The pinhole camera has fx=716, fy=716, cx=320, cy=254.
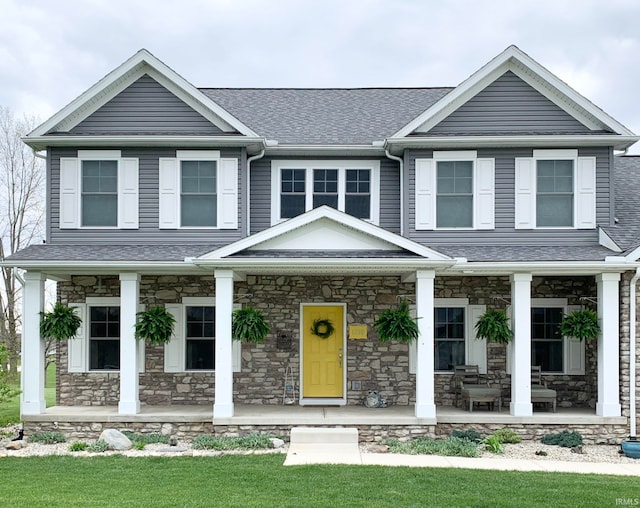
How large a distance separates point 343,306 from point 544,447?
502 cm

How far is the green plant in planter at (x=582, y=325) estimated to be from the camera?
44.6 ft

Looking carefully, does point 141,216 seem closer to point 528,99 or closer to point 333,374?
point 333,374

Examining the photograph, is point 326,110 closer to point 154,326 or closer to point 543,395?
point 154,326

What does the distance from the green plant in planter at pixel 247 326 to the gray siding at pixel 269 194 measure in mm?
2424

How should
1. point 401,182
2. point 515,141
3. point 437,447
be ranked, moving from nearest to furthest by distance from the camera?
point 437,447 < point 515,141 < point 401,182

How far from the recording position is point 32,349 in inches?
542

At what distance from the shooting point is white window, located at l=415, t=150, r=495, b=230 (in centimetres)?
1472

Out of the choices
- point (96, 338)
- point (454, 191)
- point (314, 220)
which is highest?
point (454, 191)

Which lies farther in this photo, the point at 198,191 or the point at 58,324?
the point at 198,191

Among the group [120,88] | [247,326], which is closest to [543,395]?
[247,326]

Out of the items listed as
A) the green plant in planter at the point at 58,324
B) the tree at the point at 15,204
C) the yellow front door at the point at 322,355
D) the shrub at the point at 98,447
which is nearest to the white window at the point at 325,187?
the yellow front door at the point at 322,355

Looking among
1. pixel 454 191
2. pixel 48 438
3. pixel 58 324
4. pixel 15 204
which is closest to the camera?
pixel 48 438

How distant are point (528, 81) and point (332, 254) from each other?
5602 mm

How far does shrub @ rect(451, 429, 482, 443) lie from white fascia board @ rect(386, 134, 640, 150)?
5686mm
